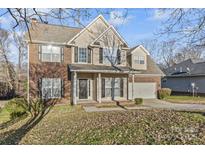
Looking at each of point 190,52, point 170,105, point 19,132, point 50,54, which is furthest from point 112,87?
point 19,132

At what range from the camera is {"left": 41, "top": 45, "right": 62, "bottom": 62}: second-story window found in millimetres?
16453

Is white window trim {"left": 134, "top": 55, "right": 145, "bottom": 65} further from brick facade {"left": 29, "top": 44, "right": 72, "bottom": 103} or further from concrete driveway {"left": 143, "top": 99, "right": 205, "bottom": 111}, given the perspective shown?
brick facade {"left": 29, "top": 44, "right": 72, "bottom": 103}

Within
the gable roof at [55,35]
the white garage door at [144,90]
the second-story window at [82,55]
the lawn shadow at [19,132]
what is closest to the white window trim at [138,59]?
the white garage door at [144,90]

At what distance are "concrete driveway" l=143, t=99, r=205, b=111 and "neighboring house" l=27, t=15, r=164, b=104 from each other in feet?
Result: 7.85

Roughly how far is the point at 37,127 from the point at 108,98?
7.84 metres

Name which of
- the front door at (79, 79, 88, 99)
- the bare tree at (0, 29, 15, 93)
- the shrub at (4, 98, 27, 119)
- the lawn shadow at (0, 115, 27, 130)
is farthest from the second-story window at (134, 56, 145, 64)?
the bare tree at (0, 29, 15, 93)

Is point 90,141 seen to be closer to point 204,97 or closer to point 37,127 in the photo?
point 37,127

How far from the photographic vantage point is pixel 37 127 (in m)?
9.61

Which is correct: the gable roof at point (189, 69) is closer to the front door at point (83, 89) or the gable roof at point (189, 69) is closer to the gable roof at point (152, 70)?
the gable roof at point (152, 70)

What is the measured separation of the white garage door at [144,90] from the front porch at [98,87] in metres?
1.39

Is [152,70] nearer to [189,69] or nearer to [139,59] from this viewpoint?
[139,59]

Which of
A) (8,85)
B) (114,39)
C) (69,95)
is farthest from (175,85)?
(8,85)

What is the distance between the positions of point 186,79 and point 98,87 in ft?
19.9

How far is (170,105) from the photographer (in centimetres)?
1228
